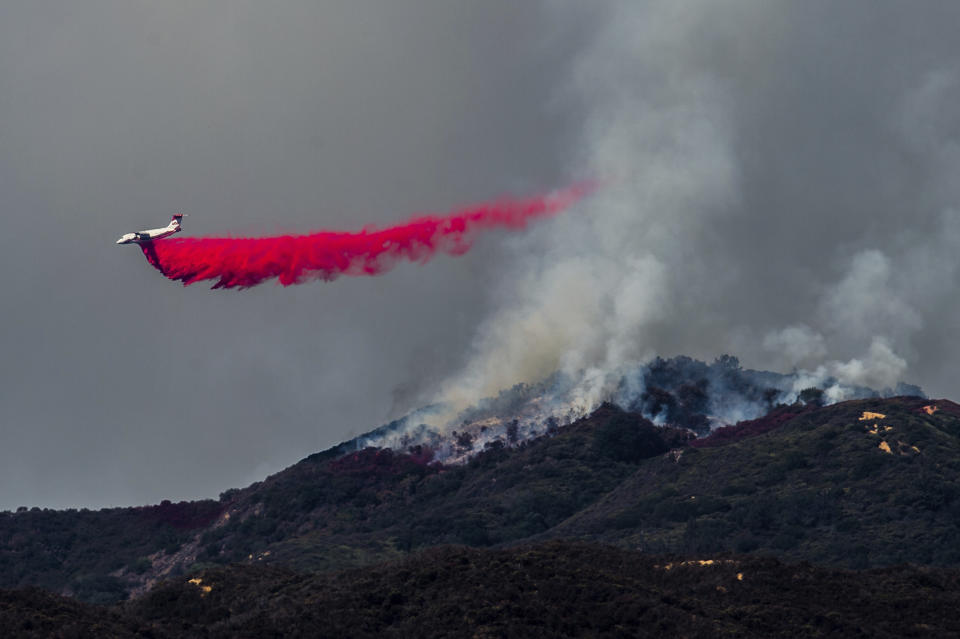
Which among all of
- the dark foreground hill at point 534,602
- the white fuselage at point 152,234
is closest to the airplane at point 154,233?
the white fuselage at point 152,234

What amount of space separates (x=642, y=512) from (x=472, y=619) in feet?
283

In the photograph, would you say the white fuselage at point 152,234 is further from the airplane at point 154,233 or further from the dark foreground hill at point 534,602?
the dark foreground hill at point 534,602

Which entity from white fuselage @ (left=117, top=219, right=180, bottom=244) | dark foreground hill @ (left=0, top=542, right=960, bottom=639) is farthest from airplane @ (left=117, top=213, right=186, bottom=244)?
dark foreground hill @ (left=0, top=542, right=960, bottom=639)

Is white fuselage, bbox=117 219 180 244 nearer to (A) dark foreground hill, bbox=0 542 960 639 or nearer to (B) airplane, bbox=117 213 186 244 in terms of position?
(B) airplane, bbox=117 213 186 244

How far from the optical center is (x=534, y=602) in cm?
10694

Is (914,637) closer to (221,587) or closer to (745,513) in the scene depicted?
(221,587)

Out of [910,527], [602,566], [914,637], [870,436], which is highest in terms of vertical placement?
[870,436]

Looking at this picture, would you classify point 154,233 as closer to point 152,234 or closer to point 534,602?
point 152,234

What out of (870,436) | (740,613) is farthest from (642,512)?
(740,613)

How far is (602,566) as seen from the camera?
4683 inches

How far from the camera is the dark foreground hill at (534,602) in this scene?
103750 mm

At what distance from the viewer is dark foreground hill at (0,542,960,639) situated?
103750 mm

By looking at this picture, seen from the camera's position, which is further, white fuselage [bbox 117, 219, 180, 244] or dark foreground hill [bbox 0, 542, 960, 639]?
white fuselage [bbox 117, 219, 180, 244]

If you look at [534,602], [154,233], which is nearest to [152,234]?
[154,233]
